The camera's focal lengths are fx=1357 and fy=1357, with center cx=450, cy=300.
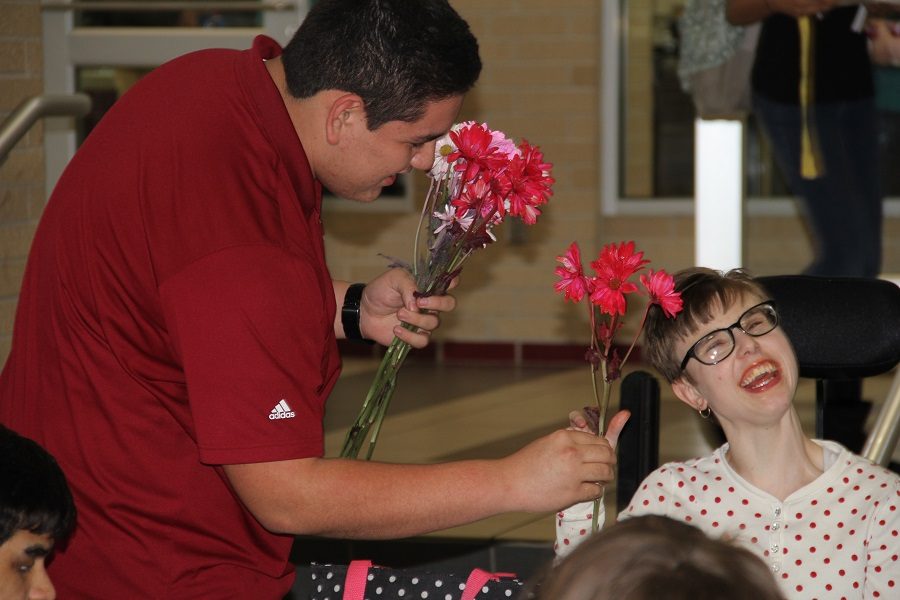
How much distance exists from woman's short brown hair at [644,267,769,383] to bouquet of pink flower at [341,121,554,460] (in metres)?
0.36

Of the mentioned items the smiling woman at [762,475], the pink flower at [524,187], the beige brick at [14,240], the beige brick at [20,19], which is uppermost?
the beige brick at [20,19]

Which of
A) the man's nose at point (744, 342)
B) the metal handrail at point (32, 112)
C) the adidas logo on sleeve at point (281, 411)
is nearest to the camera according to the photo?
the adidas logo on sleeve at point (281, 411)

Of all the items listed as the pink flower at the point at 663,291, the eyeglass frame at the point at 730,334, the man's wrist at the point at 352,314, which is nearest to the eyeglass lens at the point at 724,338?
the eyeglass frame at the point at 730,334

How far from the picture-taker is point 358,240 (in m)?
7.41

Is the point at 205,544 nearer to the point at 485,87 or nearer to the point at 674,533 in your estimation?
the point at 674,533

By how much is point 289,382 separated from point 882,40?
3.02m

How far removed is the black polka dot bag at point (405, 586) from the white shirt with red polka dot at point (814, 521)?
0.63 feet

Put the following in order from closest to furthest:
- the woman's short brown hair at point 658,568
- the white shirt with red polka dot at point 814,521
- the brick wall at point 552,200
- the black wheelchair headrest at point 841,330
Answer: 1. the woman's short brown hair at point 658,568
2. the white shirt with red polka dot at point 814,521
3. the black wheelchair headrest at point 841,330
4. the brick wall at point 552,200

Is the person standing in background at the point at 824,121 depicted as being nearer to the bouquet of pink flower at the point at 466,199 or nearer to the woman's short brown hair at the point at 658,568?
the bouquet of pink flower at the point at 466,199

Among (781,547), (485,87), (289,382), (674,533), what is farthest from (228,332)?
(485,87)

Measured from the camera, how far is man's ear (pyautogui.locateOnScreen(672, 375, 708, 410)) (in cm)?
248

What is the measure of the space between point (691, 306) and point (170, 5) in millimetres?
3193

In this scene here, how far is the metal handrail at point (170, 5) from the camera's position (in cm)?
482

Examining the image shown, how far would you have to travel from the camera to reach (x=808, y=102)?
411 centimetres
